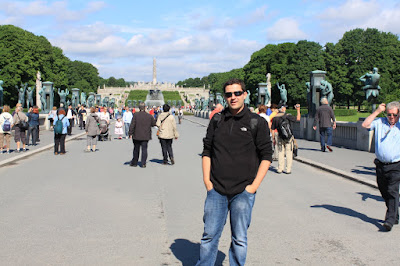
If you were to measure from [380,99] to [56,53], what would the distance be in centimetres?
4954

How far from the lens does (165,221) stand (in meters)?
6.75

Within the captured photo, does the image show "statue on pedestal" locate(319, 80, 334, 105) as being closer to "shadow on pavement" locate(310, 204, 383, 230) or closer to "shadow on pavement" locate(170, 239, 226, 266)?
"shadow on pavement" locate(310, 204, 383, 230)

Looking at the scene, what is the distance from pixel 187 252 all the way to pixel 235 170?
1.70 m

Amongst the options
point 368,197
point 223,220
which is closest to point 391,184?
point 368,197

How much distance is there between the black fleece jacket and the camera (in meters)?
3.96

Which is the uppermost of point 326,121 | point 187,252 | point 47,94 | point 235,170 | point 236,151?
point 47,94

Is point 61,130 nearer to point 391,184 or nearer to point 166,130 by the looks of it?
point 166,130

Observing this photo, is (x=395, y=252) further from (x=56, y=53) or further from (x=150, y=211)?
(x=56, y=53)

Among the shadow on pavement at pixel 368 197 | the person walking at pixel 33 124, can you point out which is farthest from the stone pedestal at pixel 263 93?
the shadow on pavement at pixel 368 197

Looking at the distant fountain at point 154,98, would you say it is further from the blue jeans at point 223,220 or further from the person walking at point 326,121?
the blue jeans at point 223,220

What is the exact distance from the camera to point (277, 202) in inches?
324

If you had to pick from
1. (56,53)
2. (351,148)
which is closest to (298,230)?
(351,148)

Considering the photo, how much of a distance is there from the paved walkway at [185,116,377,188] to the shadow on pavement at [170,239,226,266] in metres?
5.41

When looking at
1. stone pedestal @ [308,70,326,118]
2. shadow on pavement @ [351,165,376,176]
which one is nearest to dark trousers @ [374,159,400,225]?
shadow on pavement @ [351,165,376,176]
